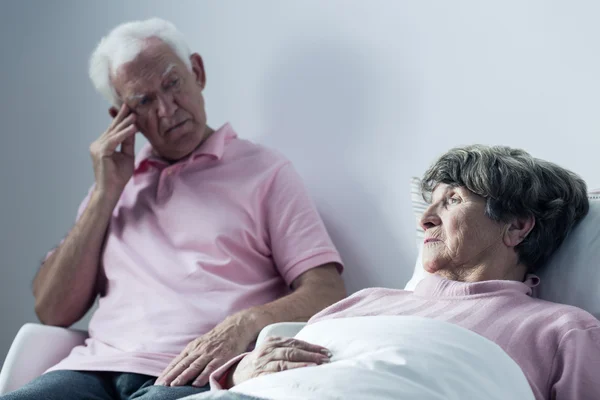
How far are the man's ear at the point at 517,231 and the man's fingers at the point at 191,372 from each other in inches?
26.5

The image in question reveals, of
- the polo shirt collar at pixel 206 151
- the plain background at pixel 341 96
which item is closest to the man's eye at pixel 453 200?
the plain background at pixel 341 96

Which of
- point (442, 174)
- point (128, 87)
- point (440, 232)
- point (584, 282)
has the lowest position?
point (584, 282)

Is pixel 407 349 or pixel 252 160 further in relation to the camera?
pixel 252 160

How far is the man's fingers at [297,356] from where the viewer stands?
1223 mm

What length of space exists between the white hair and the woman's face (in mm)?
944

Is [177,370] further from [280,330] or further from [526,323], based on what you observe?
[526,323]

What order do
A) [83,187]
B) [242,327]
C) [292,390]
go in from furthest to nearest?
[83,187]
[242,327]
[292,390]

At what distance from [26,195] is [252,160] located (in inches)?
40.6

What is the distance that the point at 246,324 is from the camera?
1.71 meters

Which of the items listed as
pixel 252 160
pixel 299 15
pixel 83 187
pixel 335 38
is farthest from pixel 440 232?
pixel 83 187

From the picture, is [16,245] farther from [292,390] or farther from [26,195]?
[292,390]

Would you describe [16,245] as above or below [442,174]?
below

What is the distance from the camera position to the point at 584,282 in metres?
1.42

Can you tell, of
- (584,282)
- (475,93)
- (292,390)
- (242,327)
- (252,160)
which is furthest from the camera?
(252,160)
